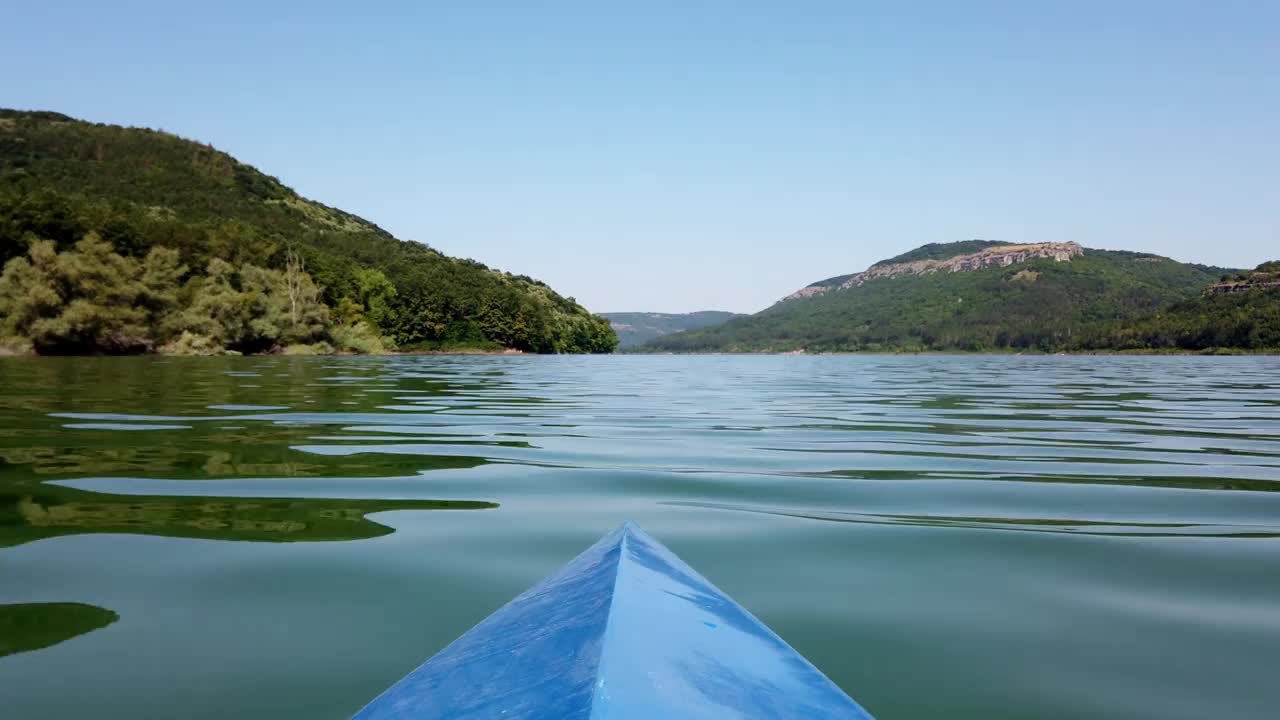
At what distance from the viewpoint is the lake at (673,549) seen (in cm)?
261

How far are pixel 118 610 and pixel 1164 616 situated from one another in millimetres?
4396

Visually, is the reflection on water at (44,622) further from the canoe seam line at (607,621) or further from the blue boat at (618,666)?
the canoe seam line at (607,621)

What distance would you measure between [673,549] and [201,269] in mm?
82052

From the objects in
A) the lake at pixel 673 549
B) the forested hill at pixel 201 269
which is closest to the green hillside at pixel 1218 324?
the forested hill at pixel 201 269

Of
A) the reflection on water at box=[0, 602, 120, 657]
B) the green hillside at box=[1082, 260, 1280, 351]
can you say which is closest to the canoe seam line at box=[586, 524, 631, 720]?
the reflection on water at box=[0, 602, 120, 657]

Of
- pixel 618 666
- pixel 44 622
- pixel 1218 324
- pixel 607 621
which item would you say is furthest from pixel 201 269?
pixel 1218 324

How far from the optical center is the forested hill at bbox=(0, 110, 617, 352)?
5169cm

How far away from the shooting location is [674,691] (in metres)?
1.60

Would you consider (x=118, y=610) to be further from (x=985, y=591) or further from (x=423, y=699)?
(x=985, y=591)

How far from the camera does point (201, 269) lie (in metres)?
74.8

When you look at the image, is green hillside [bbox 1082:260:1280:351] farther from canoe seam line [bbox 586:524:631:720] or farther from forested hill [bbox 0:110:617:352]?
canoe seam line [bbox 586:524:631:720]

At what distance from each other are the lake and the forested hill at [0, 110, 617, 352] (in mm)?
49575

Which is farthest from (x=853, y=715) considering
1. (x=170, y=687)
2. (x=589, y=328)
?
(x=589, y=328)

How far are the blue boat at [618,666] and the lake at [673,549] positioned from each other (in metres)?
0.59
